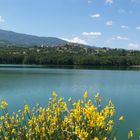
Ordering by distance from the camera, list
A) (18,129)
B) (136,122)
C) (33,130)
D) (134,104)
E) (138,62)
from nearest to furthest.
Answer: (33,130) < (18,129) < (136,122) < (134,104) < (138,62)

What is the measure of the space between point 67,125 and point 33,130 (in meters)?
0.51

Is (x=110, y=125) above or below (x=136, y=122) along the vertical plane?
above

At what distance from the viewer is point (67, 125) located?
505cm

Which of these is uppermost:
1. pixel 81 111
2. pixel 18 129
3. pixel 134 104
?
pixel 81 111

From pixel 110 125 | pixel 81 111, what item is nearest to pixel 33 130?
pixel 81 111

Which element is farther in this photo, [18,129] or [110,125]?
[18,129]

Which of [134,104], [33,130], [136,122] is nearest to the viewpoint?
[33,130]

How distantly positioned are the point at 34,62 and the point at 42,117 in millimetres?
132538

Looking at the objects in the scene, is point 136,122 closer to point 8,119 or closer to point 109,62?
point 8,119

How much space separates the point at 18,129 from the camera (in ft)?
17.3

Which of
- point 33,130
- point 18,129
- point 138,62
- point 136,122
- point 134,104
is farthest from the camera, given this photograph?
point 138,62

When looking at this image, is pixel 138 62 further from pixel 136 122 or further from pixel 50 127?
pixel 50 127

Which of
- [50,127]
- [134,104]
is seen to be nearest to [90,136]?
[50,127]

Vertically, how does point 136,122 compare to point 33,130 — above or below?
below
